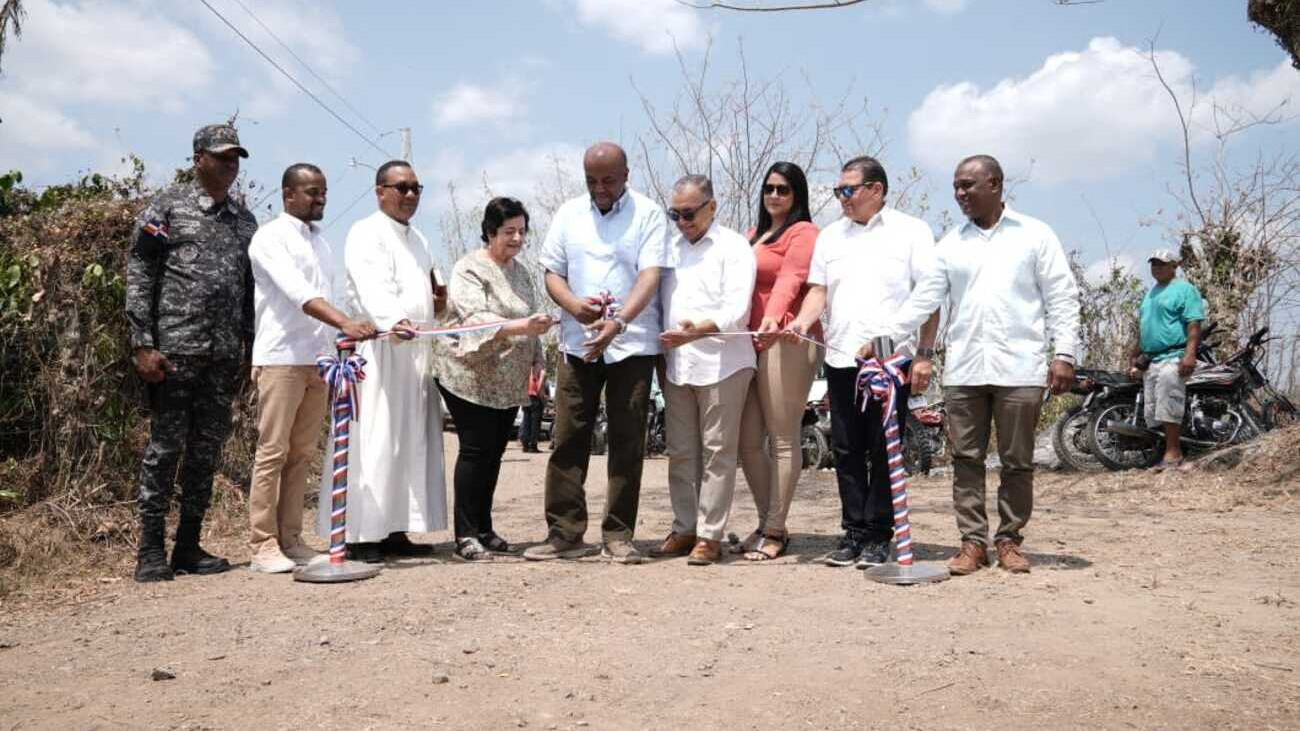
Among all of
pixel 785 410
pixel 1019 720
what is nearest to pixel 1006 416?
pixel 785 410

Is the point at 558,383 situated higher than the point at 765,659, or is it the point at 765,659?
the point at 558,383

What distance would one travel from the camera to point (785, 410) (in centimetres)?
511

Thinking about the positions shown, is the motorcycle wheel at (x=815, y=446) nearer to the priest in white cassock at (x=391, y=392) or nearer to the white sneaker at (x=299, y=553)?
the priest in white cassock at (x=391, y=392)

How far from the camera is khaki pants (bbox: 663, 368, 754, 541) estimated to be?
5.07 metres

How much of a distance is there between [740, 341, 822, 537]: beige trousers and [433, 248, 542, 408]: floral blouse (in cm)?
113

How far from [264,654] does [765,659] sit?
1692 mm

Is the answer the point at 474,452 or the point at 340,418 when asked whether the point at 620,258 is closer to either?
the point at 474,452

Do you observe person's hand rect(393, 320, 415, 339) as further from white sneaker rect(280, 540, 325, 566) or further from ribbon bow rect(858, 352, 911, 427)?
ribbon bow rect(858, 352, 911, 427)

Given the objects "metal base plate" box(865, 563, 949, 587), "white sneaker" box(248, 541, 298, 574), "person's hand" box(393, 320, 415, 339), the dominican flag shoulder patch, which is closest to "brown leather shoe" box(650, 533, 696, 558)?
"metal base plate" box(865, 563, 949, 587)

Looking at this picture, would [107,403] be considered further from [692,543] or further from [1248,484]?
[1248,484]

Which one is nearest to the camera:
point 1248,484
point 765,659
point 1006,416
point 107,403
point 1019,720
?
point 1019,720

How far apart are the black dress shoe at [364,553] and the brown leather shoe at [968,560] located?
107 inches

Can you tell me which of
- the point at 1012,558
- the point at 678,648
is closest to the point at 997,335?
the point at 1012,558

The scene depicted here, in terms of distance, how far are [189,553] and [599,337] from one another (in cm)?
220
